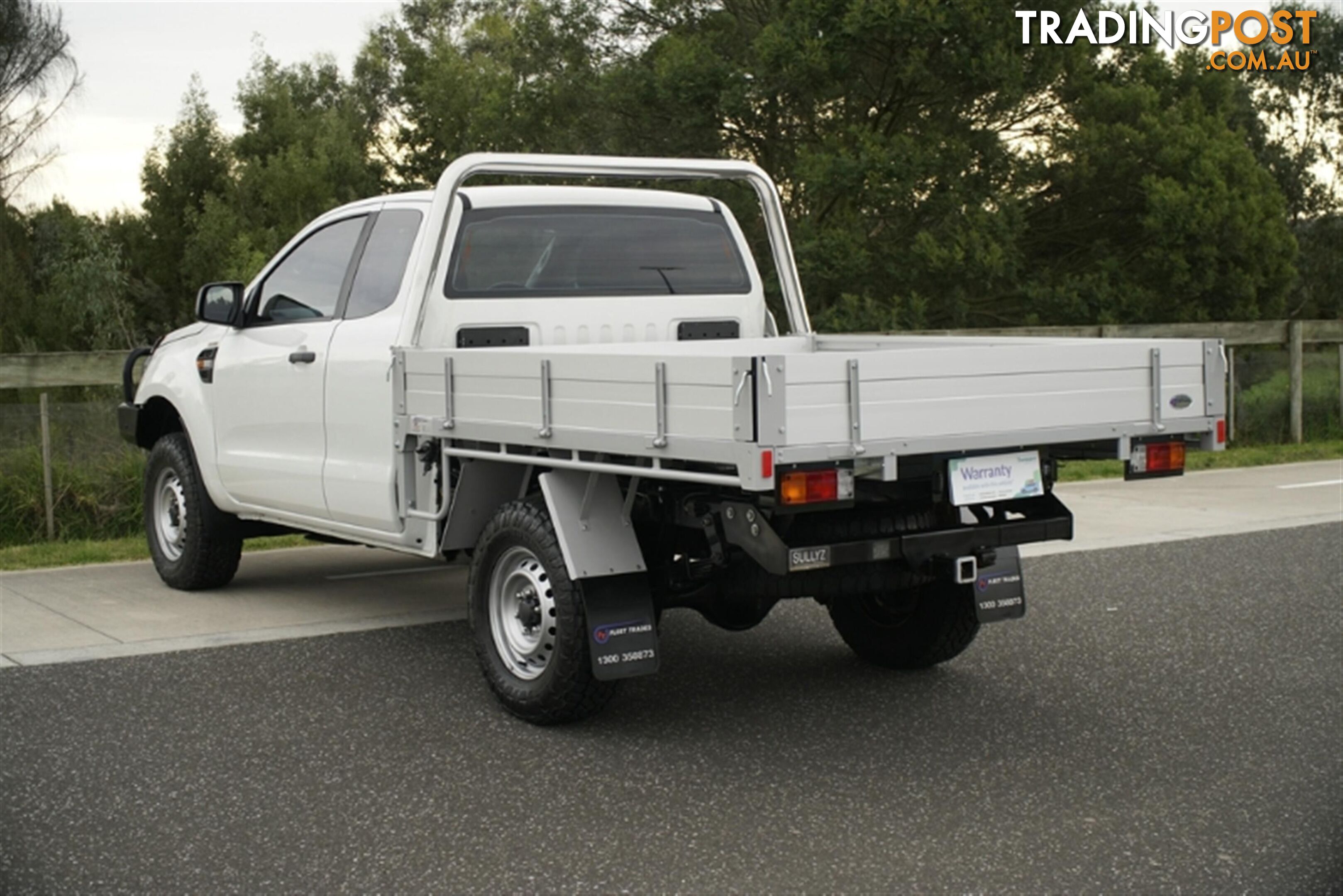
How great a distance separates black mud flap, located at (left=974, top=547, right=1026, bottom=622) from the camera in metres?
6.21

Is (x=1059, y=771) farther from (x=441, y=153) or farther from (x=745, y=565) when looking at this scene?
(x=441, y=153)

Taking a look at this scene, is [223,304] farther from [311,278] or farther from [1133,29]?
[1133,29]

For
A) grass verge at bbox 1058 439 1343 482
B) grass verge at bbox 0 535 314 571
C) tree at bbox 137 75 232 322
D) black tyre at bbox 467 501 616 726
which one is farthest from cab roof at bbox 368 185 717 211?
tree at bbox 137 75 232 322

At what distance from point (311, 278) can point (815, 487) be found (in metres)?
3.74

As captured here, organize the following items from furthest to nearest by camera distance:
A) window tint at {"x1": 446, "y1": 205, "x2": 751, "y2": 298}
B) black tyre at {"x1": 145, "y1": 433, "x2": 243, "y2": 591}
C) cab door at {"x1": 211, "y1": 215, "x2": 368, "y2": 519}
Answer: black tyre at {"x1": 145, "y1": 433, "x2": 243, "y2": 591} → cab door at {"x1": 211, "y1": 215, "x2": 368, "y2": 519} → window tint at {"x1": 446, "y1": 205, "x2": 751, "y2": 298}

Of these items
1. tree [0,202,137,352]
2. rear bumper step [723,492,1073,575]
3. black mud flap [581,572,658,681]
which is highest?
tree [0,202,137,352]

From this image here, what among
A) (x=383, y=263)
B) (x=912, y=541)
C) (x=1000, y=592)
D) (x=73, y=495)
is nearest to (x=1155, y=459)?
(x=1000, y=592)

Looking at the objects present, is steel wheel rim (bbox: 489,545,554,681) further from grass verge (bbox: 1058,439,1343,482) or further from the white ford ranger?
grass verge (bbox: 1058,439,1343,482)

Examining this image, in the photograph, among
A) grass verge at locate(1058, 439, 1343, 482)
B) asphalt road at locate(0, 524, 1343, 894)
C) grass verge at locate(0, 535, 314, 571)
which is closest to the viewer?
asphalt road at locate(0, 524, 1343, 894)

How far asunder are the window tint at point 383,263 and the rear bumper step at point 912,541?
2.52m

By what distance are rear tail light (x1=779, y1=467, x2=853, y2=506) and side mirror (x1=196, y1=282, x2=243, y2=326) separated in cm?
416

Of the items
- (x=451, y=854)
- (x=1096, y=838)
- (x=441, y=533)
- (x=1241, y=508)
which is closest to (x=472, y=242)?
(x=441, y=533)

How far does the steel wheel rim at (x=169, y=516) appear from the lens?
8891 millimetres

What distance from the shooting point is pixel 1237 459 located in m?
16.0
